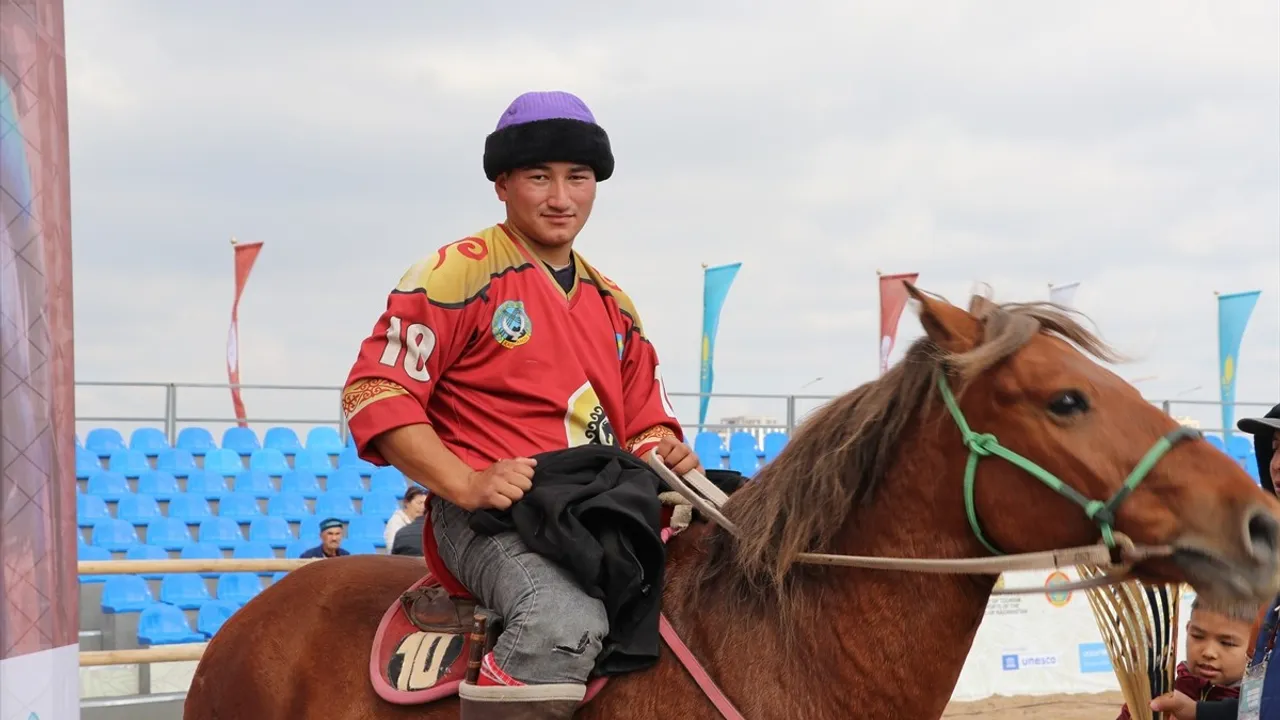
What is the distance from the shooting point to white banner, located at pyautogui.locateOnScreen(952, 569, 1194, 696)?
9953mm

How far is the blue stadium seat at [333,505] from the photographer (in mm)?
13028

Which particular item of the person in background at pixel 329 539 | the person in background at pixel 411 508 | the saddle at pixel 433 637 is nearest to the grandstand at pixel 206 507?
the person in background at pixel 329 539

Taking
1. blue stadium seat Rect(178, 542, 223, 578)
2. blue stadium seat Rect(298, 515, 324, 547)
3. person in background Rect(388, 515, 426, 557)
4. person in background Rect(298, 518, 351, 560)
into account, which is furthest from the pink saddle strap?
blue stadium seat Rect(298, 515, 324, 547)

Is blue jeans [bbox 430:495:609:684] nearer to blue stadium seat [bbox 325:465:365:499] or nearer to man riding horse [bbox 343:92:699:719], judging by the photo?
man riding horse [bbox 343:92:699:719]

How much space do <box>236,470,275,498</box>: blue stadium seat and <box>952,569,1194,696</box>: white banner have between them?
7.59m

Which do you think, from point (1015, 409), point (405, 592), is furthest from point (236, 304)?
point (1015, 409)

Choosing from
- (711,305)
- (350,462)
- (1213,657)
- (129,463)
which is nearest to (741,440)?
(711,305)

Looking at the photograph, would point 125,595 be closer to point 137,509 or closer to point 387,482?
point 137,509

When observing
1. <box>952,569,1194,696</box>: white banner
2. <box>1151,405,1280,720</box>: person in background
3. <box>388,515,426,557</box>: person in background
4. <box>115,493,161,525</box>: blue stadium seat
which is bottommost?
<box>952,569,1194,696</box>: white banner

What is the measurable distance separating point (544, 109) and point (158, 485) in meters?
11.2

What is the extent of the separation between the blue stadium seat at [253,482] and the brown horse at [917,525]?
1103 centimetres

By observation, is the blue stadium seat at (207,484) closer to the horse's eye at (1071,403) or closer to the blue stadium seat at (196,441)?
the blue stadium seat at (196,441)

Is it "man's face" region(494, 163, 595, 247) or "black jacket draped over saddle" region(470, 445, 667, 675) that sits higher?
"man's face" region(494, 163, 595, 247)

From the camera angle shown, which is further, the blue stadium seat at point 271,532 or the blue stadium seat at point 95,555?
the blue stadium seat at point 271,532
